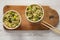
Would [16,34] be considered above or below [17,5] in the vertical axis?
below

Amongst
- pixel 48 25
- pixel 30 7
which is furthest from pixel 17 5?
pixel 48 25

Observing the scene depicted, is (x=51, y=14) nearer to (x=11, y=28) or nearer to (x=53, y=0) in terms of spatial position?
(x=53, y=0)

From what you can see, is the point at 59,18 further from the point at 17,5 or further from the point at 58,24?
the point at 17,5

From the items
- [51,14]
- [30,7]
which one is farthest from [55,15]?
[30,7]

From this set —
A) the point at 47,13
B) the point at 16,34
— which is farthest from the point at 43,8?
the point at 16,34

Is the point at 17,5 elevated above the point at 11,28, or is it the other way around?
the point at 17,5

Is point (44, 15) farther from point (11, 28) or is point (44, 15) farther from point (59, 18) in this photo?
point (11, 28)

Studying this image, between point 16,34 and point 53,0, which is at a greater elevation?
Answer: point 53,0
